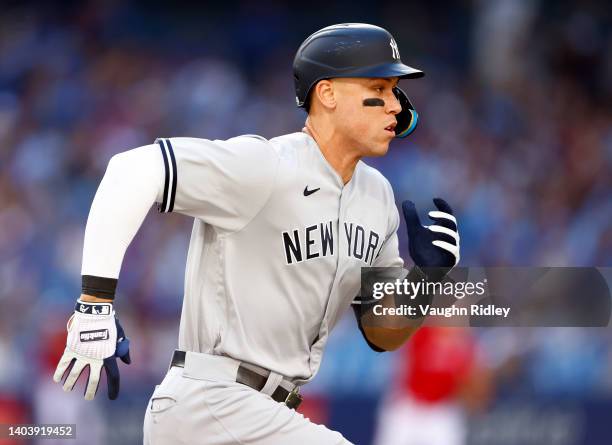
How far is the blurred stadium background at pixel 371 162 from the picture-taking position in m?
7.18

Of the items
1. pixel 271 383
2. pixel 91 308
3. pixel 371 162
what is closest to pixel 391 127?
pixel 271 383

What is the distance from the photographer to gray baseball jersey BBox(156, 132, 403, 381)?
3.32m

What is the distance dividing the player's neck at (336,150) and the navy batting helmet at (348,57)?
151mm

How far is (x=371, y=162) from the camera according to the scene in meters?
9.23

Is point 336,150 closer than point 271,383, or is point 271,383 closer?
point 271,383

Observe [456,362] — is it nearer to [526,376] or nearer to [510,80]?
[526,376]

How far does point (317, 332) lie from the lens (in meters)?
3.70

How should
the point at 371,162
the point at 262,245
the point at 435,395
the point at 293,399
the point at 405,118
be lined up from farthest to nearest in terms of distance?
1. the point at 371,162
2. the point at 435,395
3. the point at 405,118
4. the point at 293,399
5. the point at 262,245

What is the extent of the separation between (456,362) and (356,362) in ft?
2.32

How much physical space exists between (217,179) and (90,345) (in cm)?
60

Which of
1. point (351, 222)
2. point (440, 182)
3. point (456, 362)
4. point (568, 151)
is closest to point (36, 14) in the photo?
point (440, 182)

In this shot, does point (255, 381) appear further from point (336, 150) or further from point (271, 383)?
point (336, 150)

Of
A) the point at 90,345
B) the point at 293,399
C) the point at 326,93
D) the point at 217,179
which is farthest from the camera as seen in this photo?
the point at 326,93

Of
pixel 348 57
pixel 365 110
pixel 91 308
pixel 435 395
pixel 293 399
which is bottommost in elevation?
pixel 293 399
